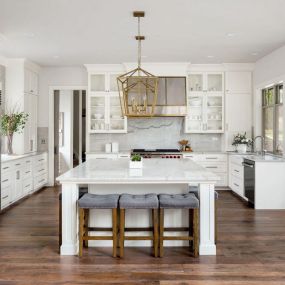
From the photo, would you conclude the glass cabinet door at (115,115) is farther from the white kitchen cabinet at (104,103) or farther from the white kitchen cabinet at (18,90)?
the white kitchen cabinet at (18,90)

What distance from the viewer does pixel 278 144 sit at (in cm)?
718

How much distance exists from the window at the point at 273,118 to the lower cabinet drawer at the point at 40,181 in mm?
4859

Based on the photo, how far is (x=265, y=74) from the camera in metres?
7.43

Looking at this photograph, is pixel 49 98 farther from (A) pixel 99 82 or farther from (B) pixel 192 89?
(B) pixel 192 89

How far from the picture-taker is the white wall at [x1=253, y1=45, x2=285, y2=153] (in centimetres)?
665

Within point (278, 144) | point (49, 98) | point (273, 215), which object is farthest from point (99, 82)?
point (273, 215)

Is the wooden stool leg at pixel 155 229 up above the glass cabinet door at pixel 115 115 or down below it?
below

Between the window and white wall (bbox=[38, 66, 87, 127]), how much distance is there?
4032 millimetres

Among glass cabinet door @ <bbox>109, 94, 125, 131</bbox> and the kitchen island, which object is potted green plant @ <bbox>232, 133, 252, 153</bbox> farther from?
the kitchen island

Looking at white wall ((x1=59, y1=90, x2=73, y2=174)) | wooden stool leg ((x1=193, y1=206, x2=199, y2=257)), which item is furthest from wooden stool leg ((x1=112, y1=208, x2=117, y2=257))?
white wall ((x1=59, y1=90, x2=73, y2=174))

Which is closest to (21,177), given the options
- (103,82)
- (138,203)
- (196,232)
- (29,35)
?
(29,35)

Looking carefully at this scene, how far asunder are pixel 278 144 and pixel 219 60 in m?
2.13

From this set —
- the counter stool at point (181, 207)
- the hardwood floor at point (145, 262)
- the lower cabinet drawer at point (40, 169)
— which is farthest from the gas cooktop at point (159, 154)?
the counter stool at point (181, 207)

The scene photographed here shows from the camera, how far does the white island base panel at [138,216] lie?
3.92 m
